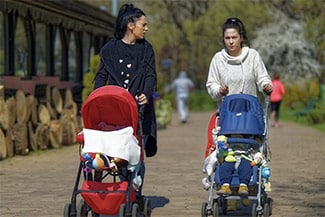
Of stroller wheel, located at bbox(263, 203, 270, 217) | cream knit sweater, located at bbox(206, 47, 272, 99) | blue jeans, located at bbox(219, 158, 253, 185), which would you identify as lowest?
stroller wheel, located at bbox(263, 203, 270, 217)

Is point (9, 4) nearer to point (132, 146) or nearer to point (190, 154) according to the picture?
point (190, 154)

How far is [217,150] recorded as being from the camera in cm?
924

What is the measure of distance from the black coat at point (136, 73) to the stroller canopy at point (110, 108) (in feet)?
1.88

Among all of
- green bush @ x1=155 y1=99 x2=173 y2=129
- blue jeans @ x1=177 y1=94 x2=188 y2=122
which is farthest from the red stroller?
blue jeans @ x1=177 y1=94 x2=188 y2=122

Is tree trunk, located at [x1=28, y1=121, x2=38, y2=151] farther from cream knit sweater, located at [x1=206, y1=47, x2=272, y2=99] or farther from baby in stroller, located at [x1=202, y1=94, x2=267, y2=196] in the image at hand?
baby in stroller, located at [x1=202, y1=94, x2=267, y2=196]

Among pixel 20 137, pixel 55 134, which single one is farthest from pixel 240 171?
pixel 55 134

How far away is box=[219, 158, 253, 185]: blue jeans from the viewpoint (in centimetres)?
917

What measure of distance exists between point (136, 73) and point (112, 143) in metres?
1.03

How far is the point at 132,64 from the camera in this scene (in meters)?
9.59

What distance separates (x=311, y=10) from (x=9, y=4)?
15.2 metres

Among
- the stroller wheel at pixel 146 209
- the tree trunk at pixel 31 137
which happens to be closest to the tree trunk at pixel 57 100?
the tree trunk at pixel 31 137

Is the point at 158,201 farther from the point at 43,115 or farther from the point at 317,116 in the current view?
the point at 317,116

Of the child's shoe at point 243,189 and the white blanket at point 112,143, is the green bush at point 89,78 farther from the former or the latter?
the white blanket at point 112,143

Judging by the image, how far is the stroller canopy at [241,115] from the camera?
9.16m
